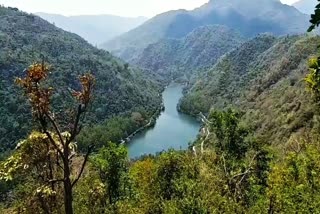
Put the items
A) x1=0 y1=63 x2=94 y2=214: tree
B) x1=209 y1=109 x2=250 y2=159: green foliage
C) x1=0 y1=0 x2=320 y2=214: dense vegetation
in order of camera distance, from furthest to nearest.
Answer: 1. x1=209 y1=109 x2=250 y2=159: green foliage
2. x1=0 y1=0 x2=320 y2=214: dense vegetation
3. x1=0 y1=63 x2=94 y2=214: tree

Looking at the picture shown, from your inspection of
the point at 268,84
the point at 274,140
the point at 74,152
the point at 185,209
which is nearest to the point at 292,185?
the point at 185,209

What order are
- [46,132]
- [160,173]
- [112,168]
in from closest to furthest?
[46,132] → [112,168] → [160,173]

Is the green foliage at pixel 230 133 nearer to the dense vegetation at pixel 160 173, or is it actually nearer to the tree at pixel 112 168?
the dense vegetation at pixel 160 173

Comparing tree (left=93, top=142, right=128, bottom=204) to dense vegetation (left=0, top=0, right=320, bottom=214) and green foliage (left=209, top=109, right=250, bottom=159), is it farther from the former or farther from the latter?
green foliage (left=209, top=109, right=250, bottom=159)

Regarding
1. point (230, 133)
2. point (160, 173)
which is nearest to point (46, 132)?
point (160, 173)

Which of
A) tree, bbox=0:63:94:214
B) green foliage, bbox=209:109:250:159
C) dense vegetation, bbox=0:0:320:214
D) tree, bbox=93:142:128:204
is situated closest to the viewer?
tree, bbox=0:63:94:214

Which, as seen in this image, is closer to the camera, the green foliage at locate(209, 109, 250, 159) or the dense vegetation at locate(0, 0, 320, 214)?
the dense vegetation at locate(0, 0, 320, 214)

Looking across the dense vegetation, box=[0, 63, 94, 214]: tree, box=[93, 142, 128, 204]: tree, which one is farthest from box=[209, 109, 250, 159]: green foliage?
box=[0, 63, 94, 214]: tree

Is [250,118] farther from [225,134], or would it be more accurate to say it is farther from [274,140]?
[225,134]

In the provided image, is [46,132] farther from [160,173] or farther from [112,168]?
[160,173]

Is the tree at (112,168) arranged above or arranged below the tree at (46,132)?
below

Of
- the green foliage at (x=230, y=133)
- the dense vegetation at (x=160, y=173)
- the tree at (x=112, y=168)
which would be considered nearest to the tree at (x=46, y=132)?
the dense vegetation at (x=160, y=173)

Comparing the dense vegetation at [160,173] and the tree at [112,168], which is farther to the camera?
the tree at [112,168]
